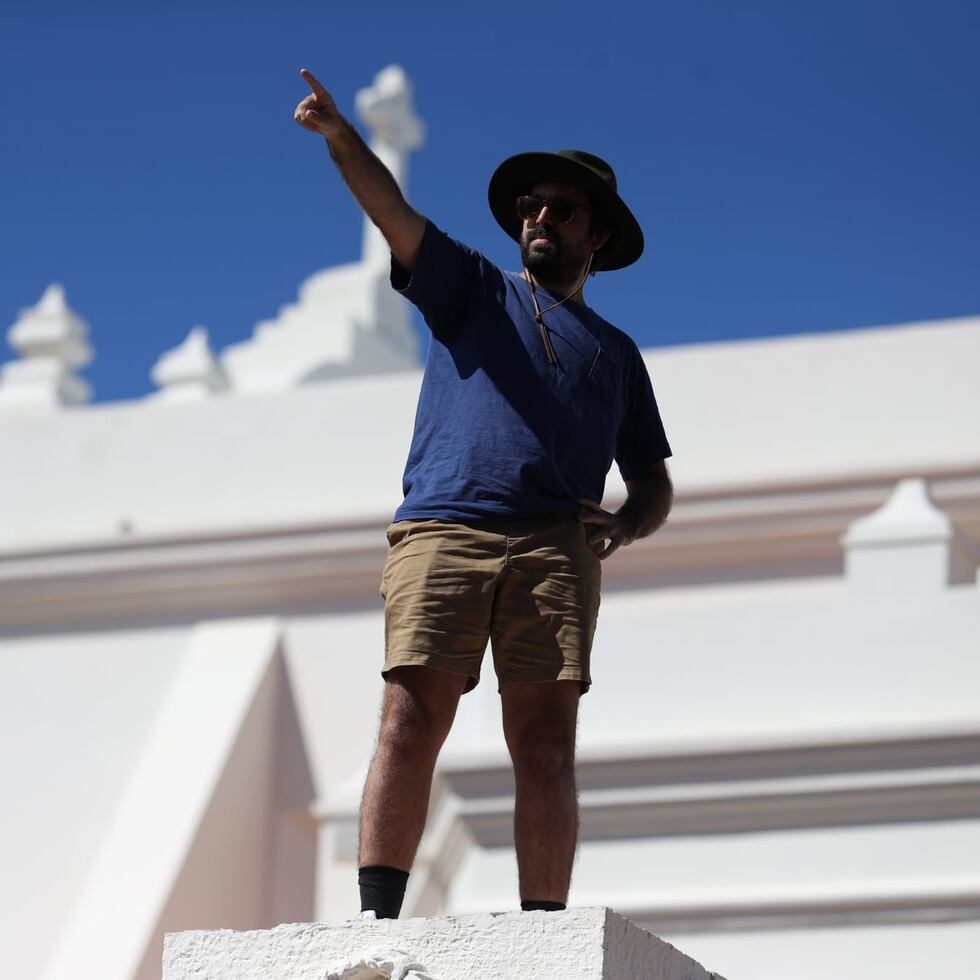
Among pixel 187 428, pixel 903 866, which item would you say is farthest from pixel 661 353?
pixel 903 866

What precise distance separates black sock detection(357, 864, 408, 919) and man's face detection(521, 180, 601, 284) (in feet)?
3.91

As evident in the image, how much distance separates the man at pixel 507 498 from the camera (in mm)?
3682

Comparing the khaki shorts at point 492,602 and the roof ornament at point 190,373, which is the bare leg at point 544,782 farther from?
the roof ornament at point 190,373

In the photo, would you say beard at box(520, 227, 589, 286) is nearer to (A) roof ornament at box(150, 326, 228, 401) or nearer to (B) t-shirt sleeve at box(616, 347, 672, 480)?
(B) t-shirt sleeve at box(616, 347, 672, 480)

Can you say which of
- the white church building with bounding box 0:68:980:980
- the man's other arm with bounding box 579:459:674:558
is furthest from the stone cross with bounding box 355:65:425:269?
the man's other arm with bounding box 579:459:674:558

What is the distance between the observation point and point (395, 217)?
12.3ft

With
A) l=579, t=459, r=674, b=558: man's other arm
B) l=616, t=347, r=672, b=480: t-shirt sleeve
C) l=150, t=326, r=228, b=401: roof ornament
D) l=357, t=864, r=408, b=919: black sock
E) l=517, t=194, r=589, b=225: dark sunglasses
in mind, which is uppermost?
l=150, t=326, r=228, b=401: roof ornament

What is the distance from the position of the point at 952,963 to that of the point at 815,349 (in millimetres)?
3317

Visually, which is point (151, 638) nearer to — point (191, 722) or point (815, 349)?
point (191, 722)

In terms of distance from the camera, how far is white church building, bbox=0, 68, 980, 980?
23.4ft

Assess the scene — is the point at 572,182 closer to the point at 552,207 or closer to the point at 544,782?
the point at 552,207

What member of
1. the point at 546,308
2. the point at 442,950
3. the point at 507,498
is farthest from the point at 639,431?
the point at 442,950

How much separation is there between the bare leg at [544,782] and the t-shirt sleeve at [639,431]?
62 centimetres

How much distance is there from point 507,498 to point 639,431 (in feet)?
1.73
